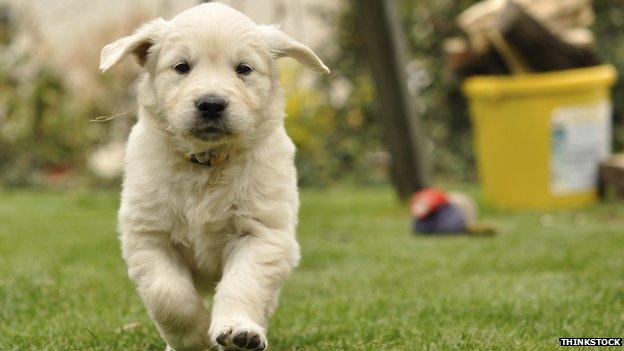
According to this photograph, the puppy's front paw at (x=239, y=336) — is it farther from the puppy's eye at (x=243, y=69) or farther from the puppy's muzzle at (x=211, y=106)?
the puppy's eye at (x=243, y=69)

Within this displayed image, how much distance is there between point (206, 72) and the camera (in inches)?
115

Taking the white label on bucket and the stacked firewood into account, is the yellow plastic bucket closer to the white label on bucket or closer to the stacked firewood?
the white label on bucket

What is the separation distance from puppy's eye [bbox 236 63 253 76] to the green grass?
93 centimetres

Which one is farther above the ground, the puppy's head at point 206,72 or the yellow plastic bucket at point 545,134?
the puppy's head at point 206,72

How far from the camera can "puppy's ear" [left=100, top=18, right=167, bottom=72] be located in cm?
299

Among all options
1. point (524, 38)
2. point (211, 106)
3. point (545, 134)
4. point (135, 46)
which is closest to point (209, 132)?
point (211, 106)

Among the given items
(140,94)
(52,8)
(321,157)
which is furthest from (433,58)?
(140,94)

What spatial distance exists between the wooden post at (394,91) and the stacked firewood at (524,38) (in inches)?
29.3

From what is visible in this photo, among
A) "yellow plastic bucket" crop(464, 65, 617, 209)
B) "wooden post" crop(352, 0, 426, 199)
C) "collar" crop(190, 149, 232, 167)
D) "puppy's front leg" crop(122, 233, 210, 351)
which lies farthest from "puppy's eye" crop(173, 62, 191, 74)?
"yellow plastic bucket" crop(464, 65, 617, 209)

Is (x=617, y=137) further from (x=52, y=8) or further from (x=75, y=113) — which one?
(x=52, y=8)

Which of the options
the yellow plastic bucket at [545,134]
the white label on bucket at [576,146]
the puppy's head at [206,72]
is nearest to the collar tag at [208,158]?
the puppy's head at [206,72]

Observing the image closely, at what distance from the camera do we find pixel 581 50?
786 centimetres

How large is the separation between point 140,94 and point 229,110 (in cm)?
39

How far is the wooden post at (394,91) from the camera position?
23.6 ft
